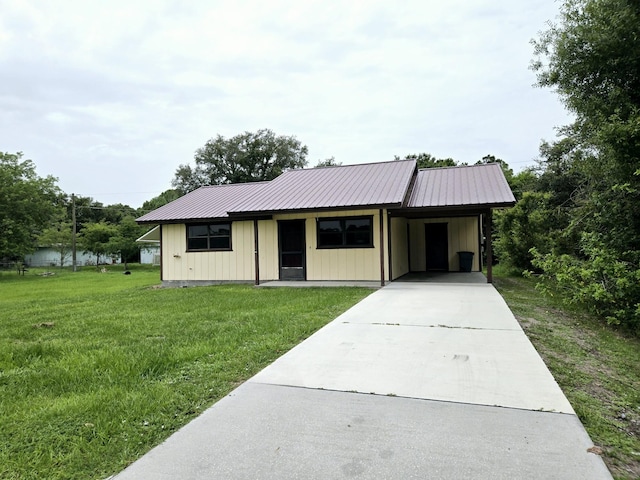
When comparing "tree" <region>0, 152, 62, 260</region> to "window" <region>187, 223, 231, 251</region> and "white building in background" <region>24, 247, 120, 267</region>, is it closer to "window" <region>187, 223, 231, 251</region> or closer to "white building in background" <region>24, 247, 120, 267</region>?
"white building in background" <region>24, 247, 120, 267</region>

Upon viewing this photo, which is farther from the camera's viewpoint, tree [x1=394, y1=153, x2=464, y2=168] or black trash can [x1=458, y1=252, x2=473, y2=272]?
tree [x1=394, y1=153, x2=464, y2=168]

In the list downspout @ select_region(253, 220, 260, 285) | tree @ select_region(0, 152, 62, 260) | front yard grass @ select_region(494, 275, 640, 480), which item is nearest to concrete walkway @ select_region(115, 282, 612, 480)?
front yard grass @ select_region(494, 275, 640, 480)

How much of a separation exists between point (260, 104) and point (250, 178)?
18.6 m

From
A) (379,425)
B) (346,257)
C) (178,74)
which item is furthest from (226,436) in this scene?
(178,74)

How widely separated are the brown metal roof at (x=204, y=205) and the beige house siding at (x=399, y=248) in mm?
5851

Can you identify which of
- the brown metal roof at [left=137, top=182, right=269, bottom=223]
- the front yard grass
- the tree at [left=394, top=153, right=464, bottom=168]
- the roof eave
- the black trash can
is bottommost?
the front yard grass

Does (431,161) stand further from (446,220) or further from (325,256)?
Result: (325,256)

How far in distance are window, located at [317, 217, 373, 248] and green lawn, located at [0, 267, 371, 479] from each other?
13.4 feet

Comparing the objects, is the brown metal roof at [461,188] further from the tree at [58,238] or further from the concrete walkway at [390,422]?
the tree at [58,238]

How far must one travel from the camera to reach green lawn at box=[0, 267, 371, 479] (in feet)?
8.09

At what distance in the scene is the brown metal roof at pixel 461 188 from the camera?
10.7 m

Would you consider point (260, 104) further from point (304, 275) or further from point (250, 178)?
point (250, 178)

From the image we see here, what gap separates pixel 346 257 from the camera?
11953mm

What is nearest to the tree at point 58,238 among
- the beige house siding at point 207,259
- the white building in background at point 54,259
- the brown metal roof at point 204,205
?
the white building in background at point 54,259
